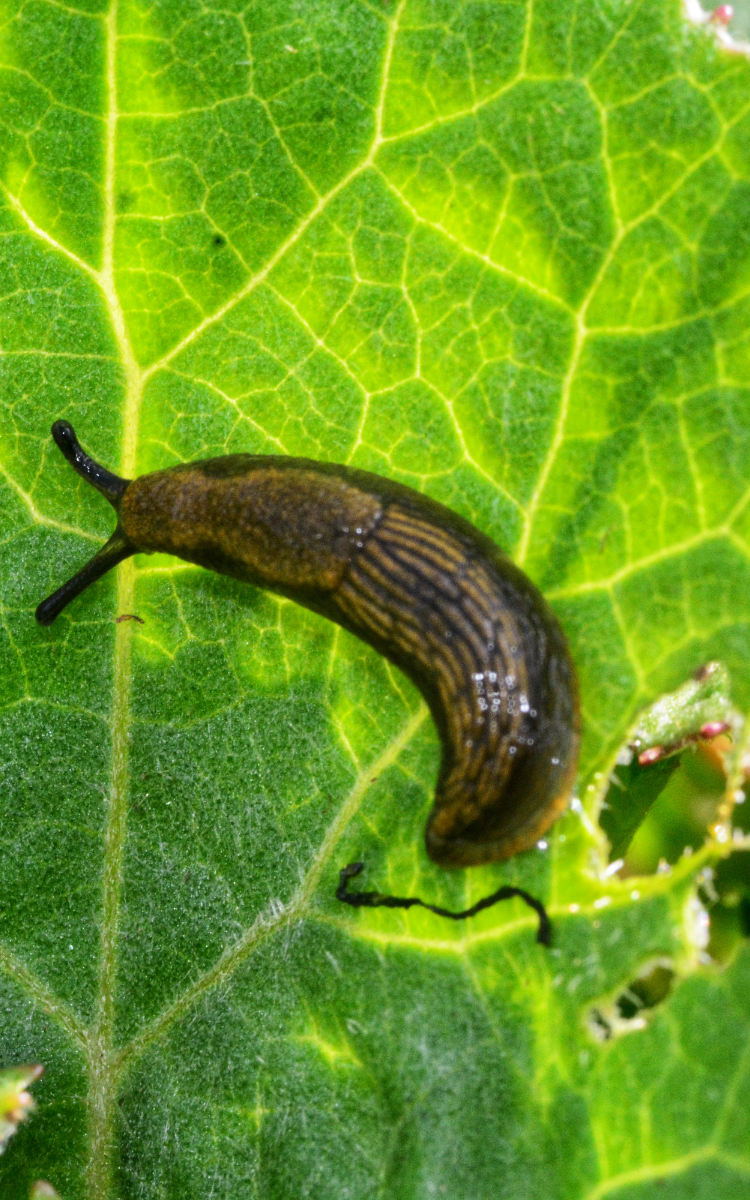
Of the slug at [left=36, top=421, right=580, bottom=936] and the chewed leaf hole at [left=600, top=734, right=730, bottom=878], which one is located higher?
the slug at [left=36, top=421, right=580, bottom=936]

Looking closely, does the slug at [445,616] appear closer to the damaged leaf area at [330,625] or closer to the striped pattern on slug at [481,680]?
the striped pattern on slug at [481,680]

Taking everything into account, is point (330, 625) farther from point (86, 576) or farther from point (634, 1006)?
point (634, 1006)

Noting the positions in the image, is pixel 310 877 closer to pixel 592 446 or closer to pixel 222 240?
pixel 592 446

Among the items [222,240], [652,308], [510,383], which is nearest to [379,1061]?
[510,383]

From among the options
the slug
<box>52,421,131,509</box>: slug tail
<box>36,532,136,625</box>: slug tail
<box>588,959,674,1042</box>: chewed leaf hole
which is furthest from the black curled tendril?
<box>52,421,131,509</box>: slug tail

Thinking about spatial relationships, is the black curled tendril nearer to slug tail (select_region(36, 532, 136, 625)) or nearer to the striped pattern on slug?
the striped pattern on slug

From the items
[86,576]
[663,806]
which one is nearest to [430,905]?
[663,806]
